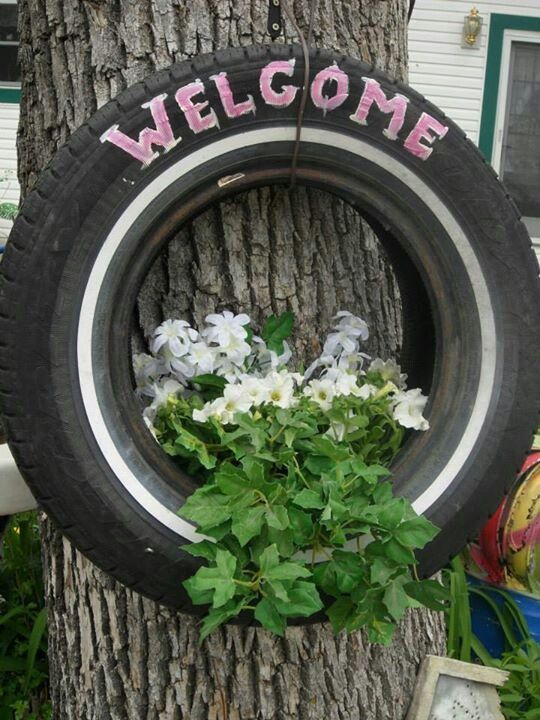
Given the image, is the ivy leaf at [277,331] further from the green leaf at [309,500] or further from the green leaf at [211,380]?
the green leaf at [309,500]

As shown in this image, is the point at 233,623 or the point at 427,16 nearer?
the point at 233,623

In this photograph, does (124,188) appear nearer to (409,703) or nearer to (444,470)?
(444,470)

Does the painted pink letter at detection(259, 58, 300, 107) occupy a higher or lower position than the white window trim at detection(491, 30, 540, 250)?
lower

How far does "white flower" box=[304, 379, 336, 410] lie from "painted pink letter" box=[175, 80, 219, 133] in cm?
53

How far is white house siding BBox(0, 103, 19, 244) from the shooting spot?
7.90 m

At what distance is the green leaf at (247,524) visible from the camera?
157 cm

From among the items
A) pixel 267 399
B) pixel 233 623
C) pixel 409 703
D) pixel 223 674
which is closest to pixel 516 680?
pixel 409 703

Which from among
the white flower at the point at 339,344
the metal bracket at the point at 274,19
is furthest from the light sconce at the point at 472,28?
the white flower at the point at 339,344

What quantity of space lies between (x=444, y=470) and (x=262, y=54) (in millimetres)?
857

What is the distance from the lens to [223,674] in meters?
2.01

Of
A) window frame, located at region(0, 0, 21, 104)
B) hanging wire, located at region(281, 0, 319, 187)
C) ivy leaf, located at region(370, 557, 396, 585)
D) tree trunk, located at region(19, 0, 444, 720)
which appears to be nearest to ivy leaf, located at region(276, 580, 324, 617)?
ivy leaf, located at region(370, 557, 396, 585)

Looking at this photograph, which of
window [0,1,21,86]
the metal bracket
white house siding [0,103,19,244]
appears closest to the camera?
the metal bracket

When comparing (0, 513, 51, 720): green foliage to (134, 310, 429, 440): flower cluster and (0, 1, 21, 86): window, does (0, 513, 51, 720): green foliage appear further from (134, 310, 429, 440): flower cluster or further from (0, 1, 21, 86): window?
(0, 1, 21, 86): window

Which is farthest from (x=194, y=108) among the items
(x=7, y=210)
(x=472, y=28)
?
(x=472, y=28)
